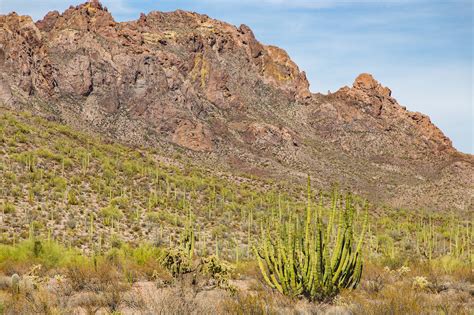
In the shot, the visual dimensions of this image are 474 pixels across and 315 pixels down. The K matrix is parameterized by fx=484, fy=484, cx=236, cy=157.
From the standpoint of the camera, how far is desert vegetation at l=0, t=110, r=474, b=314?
848cm

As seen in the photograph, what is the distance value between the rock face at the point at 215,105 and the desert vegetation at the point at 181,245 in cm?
1880

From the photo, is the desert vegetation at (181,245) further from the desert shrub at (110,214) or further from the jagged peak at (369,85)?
the jagged peak at (369,85)

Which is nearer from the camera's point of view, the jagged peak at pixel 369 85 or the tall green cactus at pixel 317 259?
the tall green cactus at pixel 317 259

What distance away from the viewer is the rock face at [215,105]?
6066cm

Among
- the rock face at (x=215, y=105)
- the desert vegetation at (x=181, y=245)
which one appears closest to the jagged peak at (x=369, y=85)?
the rock face at (x=215, y=105)

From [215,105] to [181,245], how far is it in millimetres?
65989

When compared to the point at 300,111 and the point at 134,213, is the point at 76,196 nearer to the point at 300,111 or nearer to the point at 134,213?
the point at 134,213

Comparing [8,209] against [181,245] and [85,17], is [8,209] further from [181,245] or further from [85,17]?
[85,17]

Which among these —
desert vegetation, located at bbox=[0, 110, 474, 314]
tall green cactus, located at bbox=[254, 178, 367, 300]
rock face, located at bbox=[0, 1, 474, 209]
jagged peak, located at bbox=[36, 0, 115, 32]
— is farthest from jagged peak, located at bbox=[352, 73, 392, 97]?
tall green cactus, located at bbox=[254, 178, 367, 300]

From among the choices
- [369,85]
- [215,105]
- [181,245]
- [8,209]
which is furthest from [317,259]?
[369,85]

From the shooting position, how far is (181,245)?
13312 millimetres

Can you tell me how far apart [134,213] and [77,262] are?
41.5ft

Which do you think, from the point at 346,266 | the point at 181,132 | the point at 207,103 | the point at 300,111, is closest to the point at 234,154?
the point at 181,132

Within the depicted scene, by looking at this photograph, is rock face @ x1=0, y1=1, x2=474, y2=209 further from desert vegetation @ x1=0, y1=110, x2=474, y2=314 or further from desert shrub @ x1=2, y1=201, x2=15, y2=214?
desert shrub @ x1=2, y1=201, x2=15, y2=214
